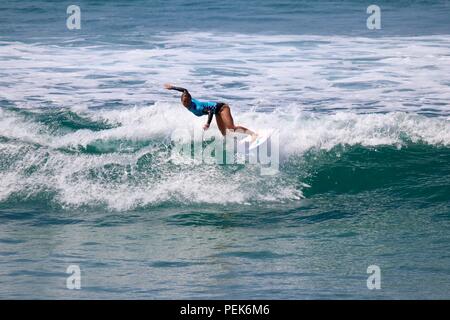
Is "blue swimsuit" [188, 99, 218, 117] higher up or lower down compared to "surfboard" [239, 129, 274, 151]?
higher up

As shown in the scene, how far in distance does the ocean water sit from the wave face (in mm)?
34

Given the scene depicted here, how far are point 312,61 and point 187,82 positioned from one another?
3.32 metres

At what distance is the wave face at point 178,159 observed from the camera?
12.8 m

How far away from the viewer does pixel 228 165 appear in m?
13.6

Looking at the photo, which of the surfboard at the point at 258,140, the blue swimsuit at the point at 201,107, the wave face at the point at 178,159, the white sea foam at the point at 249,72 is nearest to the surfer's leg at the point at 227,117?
the surfboard at the point at 258,140

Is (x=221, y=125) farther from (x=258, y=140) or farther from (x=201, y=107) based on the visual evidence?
(x=201, y=107)

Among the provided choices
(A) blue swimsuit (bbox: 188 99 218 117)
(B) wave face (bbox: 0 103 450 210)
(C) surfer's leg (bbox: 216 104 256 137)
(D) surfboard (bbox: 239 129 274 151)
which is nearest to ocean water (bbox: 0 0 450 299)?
(B) wave face (bbox: 0 103 450 210)

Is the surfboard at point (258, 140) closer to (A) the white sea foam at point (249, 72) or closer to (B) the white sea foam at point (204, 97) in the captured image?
(B) the white sea foam at point (204, 97)

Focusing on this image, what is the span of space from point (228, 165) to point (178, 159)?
864 millimetres

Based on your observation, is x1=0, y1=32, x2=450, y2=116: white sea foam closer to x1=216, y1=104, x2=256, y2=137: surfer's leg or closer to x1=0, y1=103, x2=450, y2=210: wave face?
x1=0, y1=103, x2=450, y2=210: wave face

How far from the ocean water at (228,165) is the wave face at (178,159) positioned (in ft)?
0.11

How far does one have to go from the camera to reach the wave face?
12836 millimetres

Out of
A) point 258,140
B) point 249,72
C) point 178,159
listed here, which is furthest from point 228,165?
point 249,72

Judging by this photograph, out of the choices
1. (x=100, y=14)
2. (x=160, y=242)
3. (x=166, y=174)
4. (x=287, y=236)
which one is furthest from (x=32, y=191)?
(x=100, y=14)
